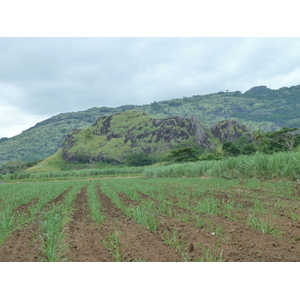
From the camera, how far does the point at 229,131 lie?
82.9m

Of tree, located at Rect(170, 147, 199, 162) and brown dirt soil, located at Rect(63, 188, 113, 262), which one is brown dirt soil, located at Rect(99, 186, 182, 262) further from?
tree, located at Rect(170, 147, 199, 162)

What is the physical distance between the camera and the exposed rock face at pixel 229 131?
79.1 metres

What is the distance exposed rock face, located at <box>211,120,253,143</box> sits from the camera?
259 ft

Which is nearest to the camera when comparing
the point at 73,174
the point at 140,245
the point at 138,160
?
the point at 140,245

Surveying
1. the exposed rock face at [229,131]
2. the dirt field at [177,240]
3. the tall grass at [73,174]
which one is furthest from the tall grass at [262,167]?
the exposed rock face at [229,131]

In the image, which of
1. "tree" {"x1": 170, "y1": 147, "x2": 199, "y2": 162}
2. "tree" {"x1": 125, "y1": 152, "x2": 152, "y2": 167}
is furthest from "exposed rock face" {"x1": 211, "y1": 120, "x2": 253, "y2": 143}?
"tree" {"x1": 125, "y1": 152, "x2": 152, "y2": 167}

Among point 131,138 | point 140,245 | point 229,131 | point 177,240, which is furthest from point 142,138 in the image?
point 140,245

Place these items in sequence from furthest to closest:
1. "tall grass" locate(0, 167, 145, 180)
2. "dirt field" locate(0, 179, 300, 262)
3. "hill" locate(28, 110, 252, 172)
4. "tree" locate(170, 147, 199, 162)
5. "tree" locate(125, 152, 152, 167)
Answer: "hill" locate(28, 110, 252, 172) < "tree" locate(125, 152, 152, 167) < "tree" locate(170, 147, 199, 162) < "tall grass" locate(0, 167, 145, 180) < "dirt field" locate(0, 179, 300, 262)

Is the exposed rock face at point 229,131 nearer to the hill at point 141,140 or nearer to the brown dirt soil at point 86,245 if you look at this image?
the hill at point 141,140

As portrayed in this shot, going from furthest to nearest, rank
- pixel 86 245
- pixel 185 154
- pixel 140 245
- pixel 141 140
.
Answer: pixel 141 140 → pixel 185 154 → pixel 86 245 → pixel 140 245

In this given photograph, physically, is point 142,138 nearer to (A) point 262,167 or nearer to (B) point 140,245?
(A) point 262,167

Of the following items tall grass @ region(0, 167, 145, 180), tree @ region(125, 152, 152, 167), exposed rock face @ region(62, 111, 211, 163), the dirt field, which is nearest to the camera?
the dirt field

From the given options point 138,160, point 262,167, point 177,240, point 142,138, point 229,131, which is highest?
point 142,138

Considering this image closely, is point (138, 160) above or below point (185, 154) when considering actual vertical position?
below
